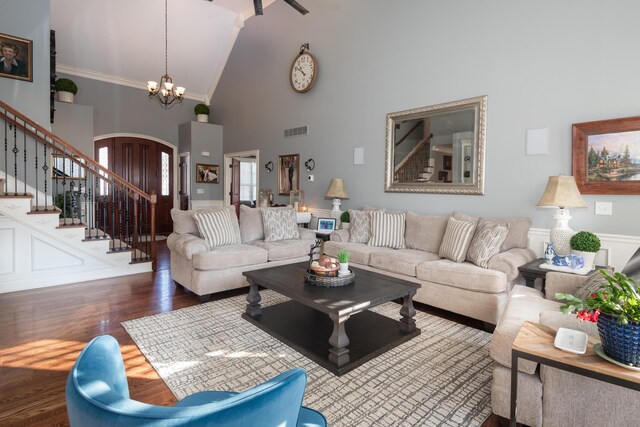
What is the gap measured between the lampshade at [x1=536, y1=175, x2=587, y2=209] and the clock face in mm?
4140

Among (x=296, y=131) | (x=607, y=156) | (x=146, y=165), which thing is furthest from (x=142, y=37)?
(x=607, y=156)

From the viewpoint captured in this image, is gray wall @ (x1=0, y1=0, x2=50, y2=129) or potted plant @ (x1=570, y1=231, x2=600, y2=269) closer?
potted plant @ (x1=570, y1=231, x2=600, y2=269)

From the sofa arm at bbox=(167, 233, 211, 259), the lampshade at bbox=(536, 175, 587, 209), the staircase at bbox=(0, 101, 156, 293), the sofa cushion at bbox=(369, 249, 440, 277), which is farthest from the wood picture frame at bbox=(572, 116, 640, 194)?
the staircase at bbox=(0, 101, 156, 293)

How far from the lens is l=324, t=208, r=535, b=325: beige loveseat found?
10.7 ft

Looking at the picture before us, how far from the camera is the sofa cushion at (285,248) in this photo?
4.46 meters

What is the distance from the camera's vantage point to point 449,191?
14.8 ft

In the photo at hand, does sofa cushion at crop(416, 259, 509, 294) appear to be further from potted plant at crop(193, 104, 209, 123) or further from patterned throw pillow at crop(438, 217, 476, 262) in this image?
potted plant at crop(193, 104, 209, 123)

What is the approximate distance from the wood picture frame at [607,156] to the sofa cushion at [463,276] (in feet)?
4.28

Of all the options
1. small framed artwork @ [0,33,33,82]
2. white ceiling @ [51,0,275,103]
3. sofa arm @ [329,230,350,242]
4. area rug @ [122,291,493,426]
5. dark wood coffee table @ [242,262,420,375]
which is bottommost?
area rug @ [122,291,493,426]

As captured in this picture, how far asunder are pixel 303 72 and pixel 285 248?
134 inches

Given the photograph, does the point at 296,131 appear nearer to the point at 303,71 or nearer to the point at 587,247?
the point at 303,71

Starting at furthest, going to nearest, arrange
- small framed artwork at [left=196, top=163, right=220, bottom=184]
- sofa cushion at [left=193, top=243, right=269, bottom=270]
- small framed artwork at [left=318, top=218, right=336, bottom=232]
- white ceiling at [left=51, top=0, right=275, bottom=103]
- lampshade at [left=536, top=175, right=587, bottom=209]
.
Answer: small framed artwork at [left=196, top=163, right=220, bottom=184] → white ceiling at [left=51, top=0, right=275, bottom=103] → small framed artwork at [left=318, top=218, right=336, bottom=232] → sofa cushion at [left=193, top=243, right=269, bottom=270] → lampshade at [left=536, top=175, right=587, bottom=209]

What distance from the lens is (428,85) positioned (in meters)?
4.68

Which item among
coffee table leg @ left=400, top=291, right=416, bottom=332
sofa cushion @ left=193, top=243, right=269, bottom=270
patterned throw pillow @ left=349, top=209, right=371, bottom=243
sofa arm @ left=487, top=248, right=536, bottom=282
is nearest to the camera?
coffee table leg @ left=400, top=291, right=416, bottom=332
